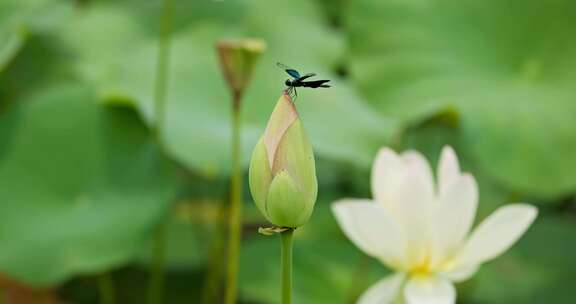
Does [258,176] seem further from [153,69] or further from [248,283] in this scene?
[153,69]

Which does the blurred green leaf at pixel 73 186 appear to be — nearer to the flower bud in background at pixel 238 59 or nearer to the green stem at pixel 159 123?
the green stem at pixel 159 123

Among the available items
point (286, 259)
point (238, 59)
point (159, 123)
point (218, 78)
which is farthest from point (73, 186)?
point (286, 259)

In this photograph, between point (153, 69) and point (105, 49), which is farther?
point (105, 49)

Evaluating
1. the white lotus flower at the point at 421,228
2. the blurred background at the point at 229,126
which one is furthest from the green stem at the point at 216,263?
the white lotus flower at the point at 421,228

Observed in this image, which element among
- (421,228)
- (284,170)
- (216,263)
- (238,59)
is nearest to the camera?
(284,170)

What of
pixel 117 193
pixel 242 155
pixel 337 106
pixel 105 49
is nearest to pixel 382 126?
pixel 337 106

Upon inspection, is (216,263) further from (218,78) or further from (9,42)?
(9,42)
